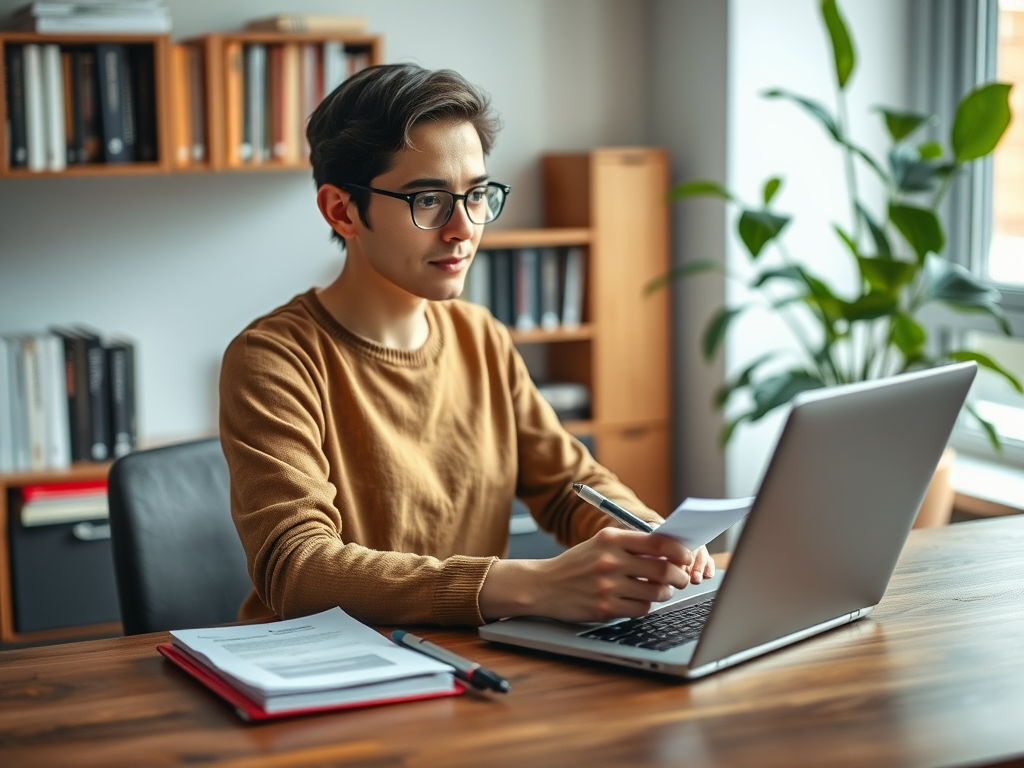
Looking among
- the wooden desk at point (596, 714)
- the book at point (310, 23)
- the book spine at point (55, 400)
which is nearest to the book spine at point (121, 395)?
the book spine at point (55, 400)

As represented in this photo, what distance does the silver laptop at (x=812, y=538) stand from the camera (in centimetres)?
111

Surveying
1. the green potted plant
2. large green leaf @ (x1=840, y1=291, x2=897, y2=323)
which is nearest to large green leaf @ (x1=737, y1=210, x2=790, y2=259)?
the green potted plant

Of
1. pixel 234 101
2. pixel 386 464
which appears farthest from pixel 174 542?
pixel 234 101

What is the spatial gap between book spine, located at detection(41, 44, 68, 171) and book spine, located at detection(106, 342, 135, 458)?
0.47m

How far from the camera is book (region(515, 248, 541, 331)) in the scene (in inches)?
138

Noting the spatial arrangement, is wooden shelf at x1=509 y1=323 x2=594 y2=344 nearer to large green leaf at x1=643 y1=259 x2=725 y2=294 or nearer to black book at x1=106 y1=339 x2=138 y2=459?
large green leaf at x1=643 y1=259 x2=725 y2=294

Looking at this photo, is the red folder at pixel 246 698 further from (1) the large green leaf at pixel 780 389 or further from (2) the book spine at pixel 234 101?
Result: (2) the book spine at pixel 234 101

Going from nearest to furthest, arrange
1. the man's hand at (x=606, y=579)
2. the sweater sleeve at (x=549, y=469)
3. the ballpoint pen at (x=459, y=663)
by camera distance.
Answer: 1. the ballpoint pen at (x=459, y=663)
2. the man's hand at (x=606, y=579)
3. the sweater sleeve at (x=549, y=469)

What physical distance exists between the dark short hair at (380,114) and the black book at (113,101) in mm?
1513

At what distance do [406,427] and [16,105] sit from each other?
5.72 ft

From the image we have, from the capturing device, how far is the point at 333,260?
355cm

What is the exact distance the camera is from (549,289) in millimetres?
3578

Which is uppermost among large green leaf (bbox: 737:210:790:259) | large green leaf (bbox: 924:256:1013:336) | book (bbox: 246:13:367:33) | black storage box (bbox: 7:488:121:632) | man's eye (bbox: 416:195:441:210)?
book (bbox: 246:13:367:33)

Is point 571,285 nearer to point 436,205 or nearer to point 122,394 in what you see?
point 122,394
